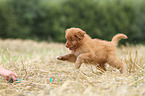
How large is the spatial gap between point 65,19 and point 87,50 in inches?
384

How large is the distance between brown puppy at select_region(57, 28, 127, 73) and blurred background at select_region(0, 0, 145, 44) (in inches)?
354

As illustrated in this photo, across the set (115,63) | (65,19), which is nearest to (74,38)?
(115,63)

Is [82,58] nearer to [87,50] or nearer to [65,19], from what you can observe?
[87,50]

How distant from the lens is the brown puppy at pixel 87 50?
153 inches

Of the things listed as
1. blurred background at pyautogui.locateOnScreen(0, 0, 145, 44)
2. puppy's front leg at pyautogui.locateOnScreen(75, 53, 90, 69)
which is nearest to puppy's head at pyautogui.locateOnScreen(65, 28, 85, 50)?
puppy's front leg at pyautogui.locateOnScreen(75, 53, 90, 69)

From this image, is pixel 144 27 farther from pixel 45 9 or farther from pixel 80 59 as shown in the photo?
pixel 80 59

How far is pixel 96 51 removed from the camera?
407cm

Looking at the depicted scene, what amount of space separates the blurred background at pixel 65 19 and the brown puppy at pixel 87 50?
9.00 m

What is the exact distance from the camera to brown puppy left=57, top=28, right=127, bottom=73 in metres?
3.88

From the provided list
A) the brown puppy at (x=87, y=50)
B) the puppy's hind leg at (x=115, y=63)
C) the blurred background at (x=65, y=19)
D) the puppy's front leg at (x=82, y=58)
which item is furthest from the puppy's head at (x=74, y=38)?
the blurred background at (x=65, y=19)

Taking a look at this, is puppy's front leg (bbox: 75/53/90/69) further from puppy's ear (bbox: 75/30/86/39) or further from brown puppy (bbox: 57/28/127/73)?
puppy's ear (bbox: 75/30/86/39)

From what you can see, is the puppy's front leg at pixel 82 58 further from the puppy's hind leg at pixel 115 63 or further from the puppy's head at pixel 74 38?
the puppy's hind leg at pixel 115 63

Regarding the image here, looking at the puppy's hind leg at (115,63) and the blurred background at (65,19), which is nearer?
the puppy's hind leg at (115,63)

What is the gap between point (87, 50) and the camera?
3.95 m
